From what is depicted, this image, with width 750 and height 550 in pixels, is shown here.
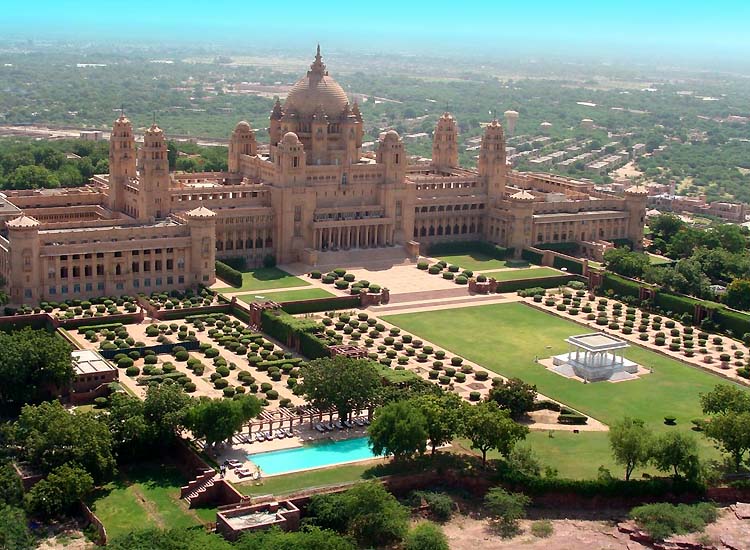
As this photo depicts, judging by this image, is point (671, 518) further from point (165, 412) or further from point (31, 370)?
point (31, 370)

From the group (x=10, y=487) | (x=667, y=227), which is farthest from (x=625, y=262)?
(x=10, y=487)

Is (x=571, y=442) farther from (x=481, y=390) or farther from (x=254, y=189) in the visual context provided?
(x=254, y=189)

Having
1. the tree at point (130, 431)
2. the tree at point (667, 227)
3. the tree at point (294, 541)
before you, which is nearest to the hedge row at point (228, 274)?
the tree at point (130, 431)

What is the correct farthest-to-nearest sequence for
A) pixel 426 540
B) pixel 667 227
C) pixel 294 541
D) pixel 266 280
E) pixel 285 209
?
pixel 667 227 → pixel 285 209 → pixel 266 280 → pixel 426 540 → pixel 294 541

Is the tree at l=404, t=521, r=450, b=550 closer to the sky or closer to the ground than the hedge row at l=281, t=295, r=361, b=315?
closer to the ground

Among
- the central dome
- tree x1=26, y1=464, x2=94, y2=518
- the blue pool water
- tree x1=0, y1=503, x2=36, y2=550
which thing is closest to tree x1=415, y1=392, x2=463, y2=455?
the blue pool water

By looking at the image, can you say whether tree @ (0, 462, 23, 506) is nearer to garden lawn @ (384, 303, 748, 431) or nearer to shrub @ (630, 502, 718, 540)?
shrub @ (630, 502, 718, 540)
